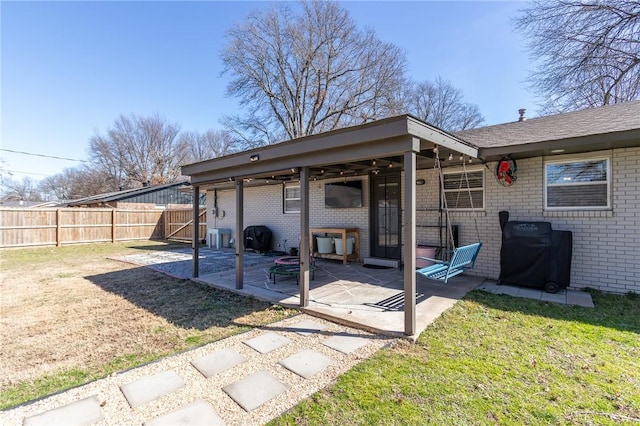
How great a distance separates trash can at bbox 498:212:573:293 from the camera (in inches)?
202

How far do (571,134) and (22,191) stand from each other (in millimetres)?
52784

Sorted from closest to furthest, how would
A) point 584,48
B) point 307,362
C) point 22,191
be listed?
1. point 307,362
2. point 584,48
3. point 22,191

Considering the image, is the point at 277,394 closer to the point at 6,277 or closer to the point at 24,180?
the point at 6,277

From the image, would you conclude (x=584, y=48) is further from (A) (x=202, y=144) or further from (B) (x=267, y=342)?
(A) (x=202, y=144)

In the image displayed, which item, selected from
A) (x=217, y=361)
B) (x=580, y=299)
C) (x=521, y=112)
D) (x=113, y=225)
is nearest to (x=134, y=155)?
(x=113, y=225)

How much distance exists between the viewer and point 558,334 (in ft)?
11.4

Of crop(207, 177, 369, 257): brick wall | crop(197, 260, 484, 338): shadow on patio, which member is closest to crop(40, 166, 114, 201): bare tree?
crop(207, 177, 369, 257): brick wall

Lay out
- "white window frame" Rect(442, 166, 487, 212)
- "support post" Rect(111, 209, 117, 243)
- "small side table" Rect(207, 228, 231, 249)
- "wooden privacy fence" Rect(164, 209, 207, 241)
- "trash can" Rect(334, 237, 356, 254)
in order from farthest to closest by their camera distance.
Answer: "wooden privacy fence" Rect(164, 209, 207, 241) → "support post" Rect(111, 209, 117, 243) → "small side table" Rect(207, 228, 231, 249) → "trash can" Rect(334, 237, 356, 254) → "white window frame" Rect(442, 166, 487, 212)

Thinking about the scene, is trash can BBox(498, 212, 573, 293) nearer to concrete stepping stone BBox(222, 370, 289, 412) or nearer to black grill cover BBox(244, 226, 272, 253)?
concrete stepping stone BBox(222, 370, 289, 412)

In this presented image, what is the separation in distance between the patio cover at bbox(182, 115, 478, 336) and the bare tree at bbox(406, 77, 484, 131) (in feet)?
61.4

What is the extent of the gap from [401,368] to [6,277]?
30.6ft

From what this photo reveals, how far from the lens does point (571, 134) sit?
193 inches

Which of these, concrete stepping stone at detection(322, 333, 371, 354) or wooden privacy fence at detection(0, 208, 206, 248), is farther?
wooden privacy fence at detection(0, 208, 206, 248)

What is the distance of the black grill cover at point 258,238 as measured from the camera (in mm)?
10758
